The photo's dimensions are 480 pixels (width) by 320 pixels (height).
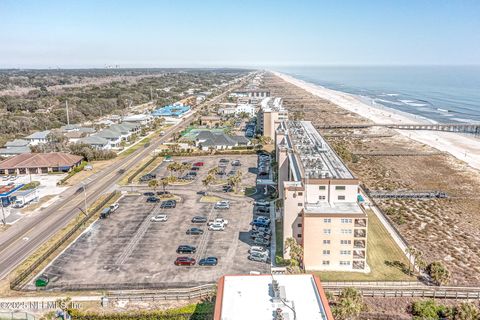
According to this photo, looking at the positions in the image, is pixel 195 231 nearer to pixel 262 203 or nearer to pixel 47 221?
pixel 262 203

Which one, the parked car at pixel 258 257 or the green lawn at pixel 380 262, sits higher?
the parked car at pixel 258 257

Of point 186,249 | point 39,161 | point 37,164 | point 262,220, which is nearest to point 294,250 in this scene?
point 186,249

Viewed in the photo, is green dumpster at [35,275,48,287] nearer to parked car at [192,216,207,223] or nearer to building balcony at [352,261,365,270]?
parked car at [192,216,207,223]

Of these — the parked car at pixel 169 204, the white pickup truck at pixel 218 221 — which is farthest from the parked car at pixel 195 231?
the parked car at pixel 169 204

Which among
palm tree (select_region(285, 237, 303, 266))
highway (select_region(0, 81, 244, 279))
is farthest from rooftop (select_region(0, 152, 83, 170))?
palm tree (select_region(285, 237, 303, 266))

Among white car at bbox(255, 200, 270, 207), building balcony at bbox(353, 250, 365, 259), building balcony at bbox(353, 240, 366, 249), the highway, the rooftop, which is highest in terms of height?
the rooftop

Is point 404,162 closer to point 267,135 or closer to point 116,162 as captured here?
point 267,135

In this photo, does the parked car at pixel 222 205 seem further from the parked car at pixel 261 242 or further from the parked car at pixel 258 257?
the parked car at pixel 258 257
